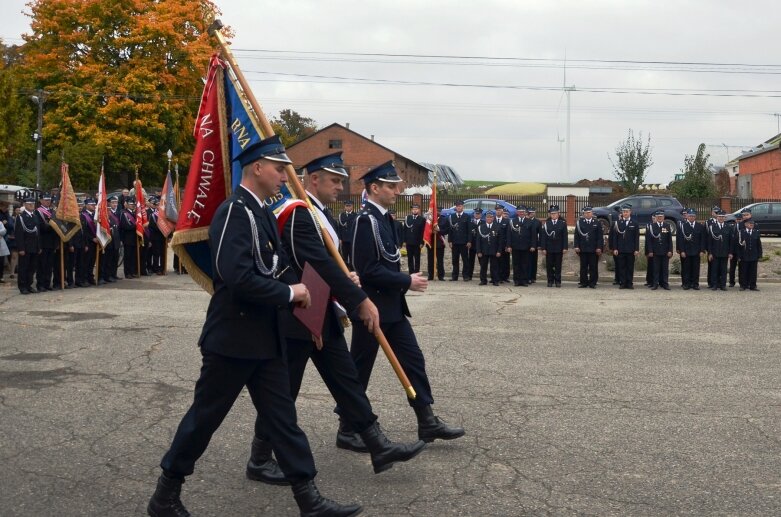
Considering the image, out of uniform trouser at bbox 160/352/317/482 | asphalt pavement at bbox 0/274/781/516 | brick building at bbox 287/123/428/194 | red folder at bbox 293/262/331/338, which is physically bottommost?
asphalt pavement at bbox 0/274/781/516

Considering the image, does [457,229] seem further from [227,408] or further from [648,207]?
[227,408]

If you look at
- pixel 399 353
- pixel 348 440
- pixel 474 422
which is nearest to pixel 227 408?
pixel 348 440

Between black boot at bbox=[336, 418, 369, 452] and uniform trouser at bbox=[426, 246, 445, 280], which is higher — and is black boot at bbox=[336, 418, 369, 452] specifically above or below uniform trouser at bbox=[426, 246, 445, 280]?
below

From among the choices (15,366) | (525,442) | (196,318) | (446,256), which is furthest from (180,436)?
(446,256)

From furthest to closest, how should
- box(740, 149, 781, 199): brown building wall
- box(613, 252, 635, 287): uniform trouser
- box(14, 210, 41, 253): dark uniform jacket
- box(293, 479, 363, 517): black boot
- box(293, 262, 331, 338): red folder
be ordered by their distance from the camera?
box(740, 149, 781, 199): brown building wall → box(613, 252, 635, 287): uniform trouser → box(14, 210, 41, 253): dark uniform jacket → box(293, 262, 331, 338): red folder → box(293, 479, 363, 517): black boot

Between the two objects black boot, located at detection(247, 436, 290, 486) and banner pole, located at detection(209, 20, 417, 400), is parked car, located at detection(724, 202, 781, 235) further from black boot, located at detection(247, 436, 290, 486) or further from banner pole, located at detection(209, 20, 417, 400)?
black boot, located at detection(247, 436, 290, 486)

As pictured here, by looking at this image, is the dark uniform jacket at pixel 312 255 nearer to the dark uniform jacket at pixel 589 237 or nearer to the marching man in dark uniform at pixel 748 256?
the dark uniform jacket at pixel 589 237

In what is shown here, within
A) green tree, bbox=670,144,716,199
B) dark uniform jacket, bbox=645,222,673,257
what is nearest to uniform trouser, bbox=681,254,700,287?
dark uniform jacket, bbox=645,222,673,257

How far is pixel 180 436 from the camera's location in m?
4.79

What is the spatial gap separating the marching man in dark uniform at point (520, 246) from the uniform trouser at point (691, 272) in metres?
3.38

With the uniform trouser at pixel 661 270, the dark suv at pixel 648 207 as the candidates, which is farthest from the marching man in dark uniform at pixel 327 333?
the dark suv at pixel 648 207

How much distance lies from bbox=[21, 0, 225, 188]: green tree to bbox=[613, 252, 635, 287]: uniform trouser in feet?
93.1

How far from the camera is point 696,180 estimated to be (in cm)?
4881

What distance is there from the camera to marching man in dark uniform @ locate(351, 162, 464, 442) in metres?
6.32
